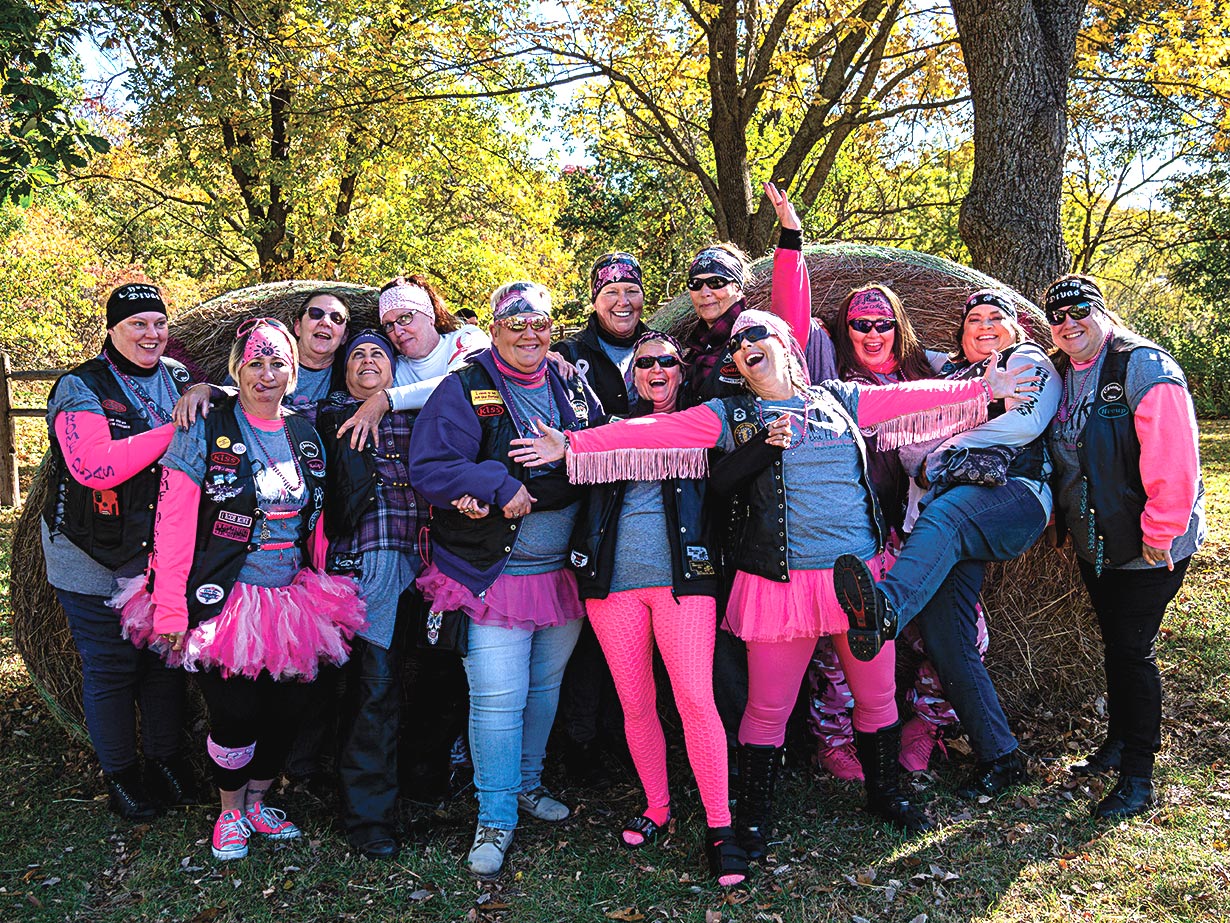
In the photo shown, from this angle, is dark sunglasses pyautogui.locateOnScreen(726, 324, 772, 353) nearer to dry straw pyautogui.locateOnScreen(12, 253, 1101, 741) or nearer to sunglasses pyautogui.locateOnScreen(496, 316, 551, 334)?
sunglasses pyautogui.locateOnScreen(496, 316, 551, 334)

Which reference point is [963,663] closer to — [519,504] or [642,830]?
[642,830]

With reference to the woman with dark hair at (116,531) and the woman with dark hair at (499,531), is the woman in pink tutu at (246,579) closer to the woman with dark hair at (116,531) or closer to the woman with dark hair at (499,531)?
the woman with dark hair at (116,531)

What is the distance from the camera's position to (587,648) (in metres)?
4.39

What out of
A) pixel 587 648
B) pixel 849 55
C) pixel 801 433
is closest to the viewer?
pixel 801 433

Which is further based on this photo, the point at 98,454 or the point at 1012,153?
the point at 1012,153

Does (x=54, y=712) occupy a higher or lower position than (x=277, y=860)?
higher

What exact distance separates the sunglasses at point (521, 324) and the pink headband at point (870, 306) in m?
1.56

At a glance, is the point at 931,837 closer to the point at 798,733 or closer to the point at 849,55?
the point at 798,733

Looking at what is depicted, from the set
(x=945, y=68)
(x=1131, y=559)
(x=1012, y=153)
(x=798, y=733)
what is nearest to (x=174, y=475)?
(x=798, y=733)

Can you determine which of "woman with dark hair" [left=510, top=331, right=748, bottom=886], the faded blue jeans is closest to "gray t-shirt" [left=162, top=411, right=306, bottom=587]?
"woman with dark hair" [left=510, top=331, right=748, bottom=886]

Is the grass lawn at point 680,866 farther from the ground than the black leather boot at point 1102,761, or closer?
closer

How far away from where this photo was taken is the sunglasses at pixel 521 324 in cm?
378

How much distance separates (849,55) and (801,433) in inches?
365

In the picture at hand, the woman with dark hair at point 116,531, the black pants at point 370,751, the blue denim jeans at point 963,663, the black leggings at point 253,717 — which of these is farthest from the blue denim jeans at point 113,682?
the blue denim jeans at point 963,663
